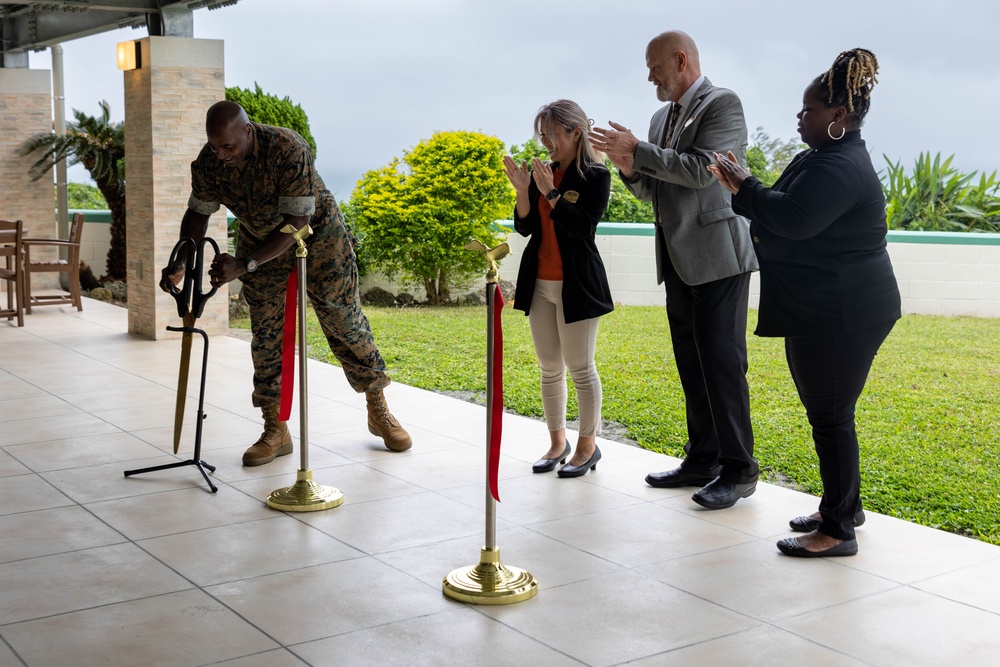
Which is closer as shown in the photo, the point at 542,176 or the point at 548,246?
the point at 542,176

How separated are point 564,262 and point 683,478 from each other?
1046 mm

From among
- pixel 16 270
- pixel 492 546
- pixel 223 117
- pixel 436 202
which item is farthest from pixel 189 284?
pixel 436 202

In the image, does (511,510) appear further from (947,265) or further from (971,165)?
(971,165)

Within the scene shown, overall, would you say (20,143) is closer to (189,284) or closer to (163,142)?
(163,142)

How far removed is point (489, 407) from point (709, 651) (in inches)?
39.9

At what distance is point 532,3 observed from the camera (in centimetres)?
6512

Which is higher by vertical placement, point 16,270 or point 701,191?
point 701,191

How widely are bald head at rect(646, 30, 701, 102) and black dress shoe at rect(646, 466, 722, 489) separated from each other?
61.1 inches

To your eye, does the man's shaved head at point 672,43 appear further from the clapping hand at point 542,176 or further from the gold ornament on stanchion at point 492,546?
the gold ornament on stanchion at point 492,546

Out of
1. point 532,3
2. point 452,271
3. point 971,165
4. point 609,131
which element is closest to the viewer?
point 609,131

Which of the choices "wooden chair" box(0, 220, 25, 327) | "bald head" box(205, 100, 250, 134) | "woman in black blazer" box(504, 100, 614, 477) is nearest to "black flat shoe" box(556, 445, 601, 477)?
"woman in black blazer" box(504, 100, 614, 477)

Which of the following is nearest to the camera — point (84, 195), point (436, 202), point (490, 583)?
point (490, 583)

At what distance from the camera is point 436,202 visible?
12469 millimetres

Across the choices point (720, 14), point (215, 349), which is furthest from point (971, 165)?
point (720, 14)
